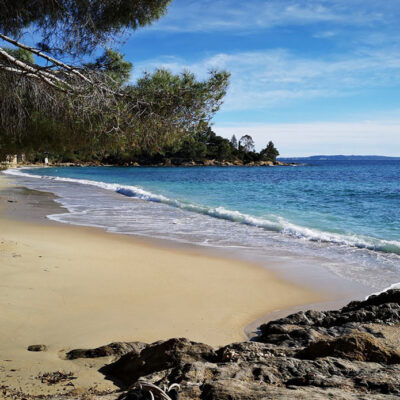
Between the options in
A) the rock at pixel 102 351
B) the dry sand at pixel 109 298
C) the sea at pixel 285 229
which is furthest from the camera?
the sea at pixel 285 229

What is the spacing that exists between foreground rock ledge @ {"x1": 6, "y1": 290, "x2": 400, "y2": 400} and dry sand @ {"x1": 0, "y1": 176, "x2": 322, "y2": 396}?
0.43m

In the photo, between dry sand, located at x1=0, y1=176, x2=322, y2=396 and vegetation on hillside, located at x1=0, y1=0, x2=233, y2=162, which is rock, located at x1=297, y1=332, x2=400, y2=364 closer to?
dry sand, located at x1=0, y1=176, x2=322, y2=396

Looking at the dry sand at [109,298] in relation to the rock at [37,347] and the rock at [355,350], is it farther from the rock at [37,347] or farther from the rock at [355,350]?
the rock at [355,350]

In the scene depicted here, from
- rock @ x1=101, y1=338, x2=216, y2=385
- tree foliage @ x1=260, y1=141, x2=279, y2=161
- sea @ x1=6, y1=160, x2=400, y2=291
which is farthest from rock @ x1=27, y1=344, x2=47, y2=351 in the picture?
tree foliage @ x1=260, y1=141, x2=279, y2=161

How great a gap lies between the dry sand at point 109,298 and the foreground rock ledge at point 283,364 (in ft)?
1.42

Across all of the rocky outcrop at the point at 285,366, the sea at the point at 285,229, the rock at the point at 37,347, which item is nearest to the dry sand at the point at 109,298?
the rock at the point at 37,347

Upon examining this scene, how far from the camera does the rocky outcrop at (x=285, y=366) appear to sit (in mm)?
2154

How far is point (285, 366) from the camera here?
256 centimetres

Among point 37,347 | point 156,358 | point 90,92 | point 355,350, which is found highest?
point 90,92

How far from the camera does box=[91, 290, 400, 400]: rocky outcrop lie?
7.07 ft

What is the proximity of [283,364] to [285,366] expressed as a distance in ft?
0.08

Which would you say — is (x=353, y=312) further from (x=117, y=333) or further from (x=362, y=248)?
(x=362, y=248)

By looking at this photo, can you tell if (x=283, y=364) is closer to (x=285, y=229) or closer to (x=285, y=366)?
(x=285, y=366)

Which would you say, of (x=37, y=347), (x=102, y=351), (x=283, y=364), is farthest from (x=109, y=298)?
(x=283, y=364)
